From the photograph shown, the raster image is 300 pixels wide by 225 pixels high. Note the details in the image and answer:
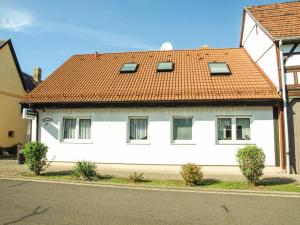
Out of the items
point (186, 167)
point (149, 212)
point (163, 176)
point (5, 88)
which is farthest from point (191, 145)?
→ point (5, 88)

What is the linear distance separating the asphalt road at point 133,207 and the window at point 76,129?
16.8 ft

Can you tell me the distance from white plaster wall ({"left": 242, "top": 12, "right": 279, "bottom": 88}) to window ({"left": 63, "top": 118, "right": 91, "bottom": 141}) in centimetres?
895

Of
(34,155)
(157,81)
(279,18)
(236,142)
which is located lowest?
(34,155)

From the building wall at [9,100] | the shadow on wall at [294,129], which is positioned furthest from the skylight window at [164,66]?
the building wall at [9,100]

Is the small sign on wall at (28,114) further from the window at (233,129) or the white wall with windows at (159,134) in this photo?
the window at (233,129)

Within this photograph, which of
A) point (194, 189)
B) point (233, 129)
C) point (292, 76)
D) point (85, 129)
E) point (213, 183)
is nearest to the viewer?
point (194, 189)

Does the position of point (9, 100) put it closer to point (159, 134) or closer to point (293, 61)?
point (159, 134)

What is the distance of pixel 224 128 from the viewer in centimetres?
1367

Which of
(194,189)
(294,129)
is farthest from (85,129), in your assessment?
(294,129)

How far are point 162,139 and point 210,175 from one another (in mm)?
2743

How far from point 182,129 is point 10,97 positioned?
15833 millimetres

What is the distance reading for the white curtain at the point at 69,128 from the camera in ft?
49.0

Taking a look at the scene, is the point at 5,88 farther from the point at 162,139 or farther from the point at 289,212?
the point at 289,212

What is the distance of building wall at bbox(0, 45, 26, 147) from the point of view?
22.6 m
